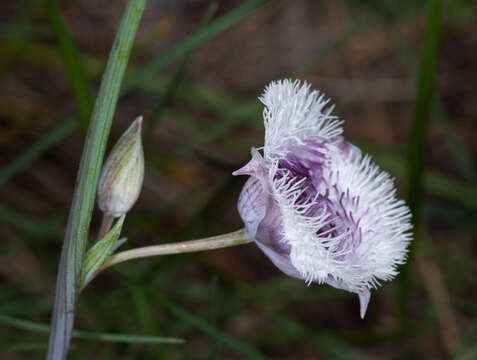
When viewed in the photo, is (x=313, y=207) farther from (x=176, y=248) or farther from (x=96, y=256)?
(x=96, y=256)

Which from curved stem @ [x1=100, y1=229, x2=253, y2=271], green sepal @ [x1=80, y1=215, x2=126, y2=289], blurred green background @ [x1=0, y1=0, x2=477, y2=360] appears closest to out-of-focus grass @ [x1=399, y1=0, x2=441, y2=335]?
blurred green background @ [x1=0, y1=0, x2=477, y2=360]

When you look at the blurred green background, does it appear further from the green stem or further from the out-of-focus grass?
the green stem

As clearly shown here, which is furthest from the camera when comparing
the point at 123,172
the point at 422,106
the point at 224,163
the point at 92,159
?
the point at 224,163

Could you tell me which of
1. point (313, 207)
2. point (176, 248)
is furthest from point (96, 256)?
point (313, 207)

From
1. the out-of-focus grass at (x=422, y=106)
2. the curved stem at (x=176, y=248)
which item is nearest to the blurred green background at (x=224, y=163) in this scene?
the out-of-focus grass at (x=422, y=106)

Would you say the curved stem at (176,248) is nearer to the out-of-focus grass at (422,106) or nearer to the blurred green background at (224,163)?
the blurred green background at (224,163)
